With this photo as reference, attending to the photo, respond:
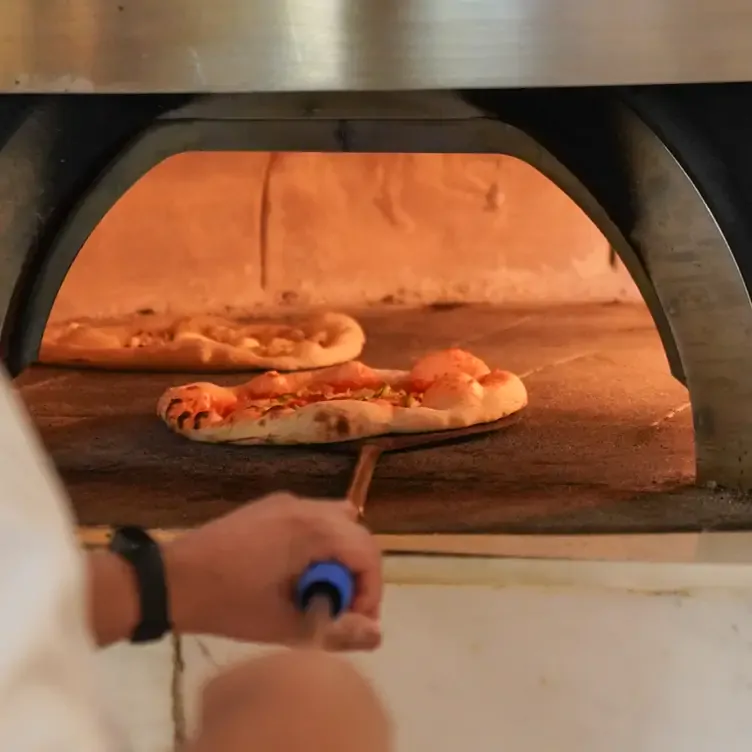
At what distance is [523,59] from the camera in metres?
0.61

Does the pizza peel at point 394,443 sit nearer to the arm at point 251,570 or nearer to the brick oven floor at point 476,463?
the brick oven floor at point 476,463

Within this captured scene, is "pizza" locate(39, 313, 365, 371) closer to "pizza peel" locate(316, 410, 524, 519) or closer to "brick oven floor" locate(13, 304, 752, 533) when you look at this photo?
"brick oven floor" locate(13, 304, 752, 533)

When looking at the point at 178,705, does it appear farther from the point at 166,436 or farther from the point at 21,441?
the point at 21,441

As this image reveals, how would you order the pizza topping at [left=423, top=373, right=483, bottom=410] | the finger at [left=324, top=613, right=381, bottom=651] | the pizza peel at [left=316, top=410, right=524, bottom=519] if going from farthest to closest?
1. the pizza topping at [left=423, top=373, right=483, bottom=410]
2. the pizza peel at [left=316, top=410, right=524, bottom=519]
3. the finger at [left=324, top=613, right=381, bottom=651]

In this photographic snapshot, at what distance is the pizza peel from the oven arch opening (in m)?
0.20

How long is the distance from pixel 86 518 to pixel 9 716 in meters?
0.53

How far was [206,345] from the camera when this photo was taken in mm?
1244

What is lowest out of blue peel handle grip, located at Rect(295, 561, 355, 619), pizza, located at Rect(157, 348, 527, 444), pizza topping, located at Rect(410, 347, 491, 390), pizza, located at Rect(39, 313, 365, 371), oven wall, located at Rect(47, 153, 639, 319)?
blue peel handle grip, located at Rect(295, 561, 355, 619)

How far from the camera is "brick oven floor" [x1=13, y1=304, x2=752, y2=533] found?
2.50 feet

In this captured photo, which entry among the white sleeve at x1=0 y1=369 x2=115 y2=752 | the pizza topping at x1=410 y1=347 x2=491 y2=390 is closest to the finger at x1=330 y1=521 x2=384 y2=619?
the white sleeve at x1=0 y1=369 x2=115 y2=752

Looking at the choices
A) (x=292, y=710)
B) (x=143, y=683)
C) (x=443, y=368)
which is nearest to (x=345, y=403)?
(x=443, y=368)

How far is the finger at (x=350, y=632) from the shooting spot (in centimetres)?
41

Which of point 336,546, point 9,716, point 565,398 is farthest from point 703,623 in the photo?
point 9,716

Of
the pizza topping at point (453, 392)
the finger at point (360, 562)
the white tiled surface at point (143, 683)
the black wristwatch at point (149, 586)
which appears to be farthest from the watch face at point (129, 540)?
the pizza topping at point (453, 392)
